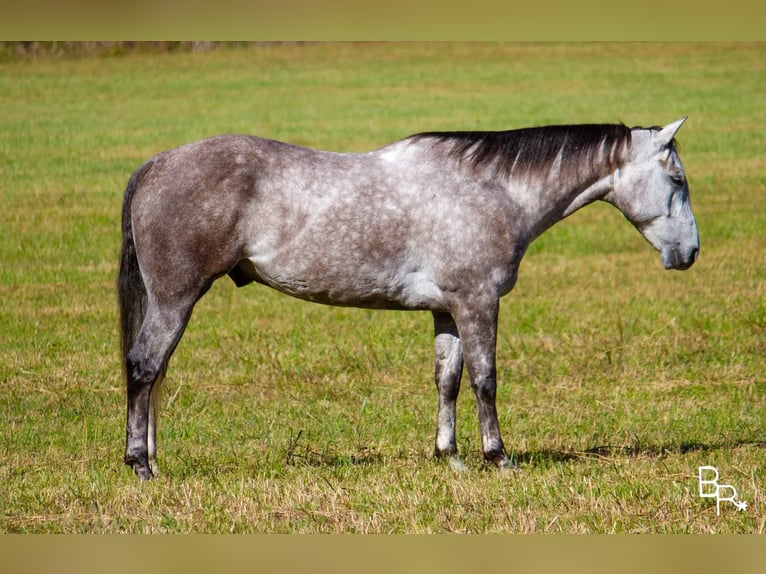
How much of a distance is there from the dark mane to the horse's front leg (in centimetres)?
93

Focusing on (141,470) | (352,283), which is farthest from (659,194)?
(141,470)

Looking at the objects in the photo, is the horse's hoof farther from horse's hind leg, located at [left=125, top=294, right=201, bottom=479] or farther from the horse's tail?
the horse's tail

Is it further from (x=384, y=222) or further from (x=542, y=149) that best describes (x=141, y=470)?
(x=542, y=149)

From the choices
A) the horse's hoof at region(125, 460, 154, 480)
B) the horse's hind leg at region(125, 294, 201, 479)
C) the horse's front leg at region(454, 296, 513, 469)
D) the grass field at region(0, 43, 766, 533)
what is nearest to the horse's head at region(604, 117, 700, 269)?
the horse's front leg at region(454, 296, 513, 469)

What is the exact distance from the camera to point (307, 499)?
6758mm

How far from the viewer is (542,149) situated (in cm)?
761

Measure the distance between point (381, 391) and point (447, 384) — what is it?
7.16 ft

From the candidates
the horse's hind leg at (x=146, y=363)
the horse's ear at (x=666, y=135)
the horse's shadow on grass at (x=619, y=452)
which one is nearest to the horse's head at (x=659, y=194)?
the horse's ear at (x=666, y=135)

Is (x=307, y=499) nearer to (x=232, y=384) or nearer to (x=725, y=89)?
(x=232, y=384)

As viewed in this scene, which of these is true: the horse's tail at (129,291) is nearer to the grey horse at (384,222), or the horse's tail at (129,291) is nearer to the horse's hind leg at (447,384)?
the grey horse at (384,222)

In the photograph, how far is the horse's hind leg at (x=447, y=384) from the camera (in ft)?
25.5

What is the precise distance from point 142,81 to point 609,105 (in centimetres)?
1337

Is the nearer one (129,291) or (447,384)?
(129,291)

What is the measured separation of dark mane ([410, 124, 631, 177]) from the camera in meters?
7.56
